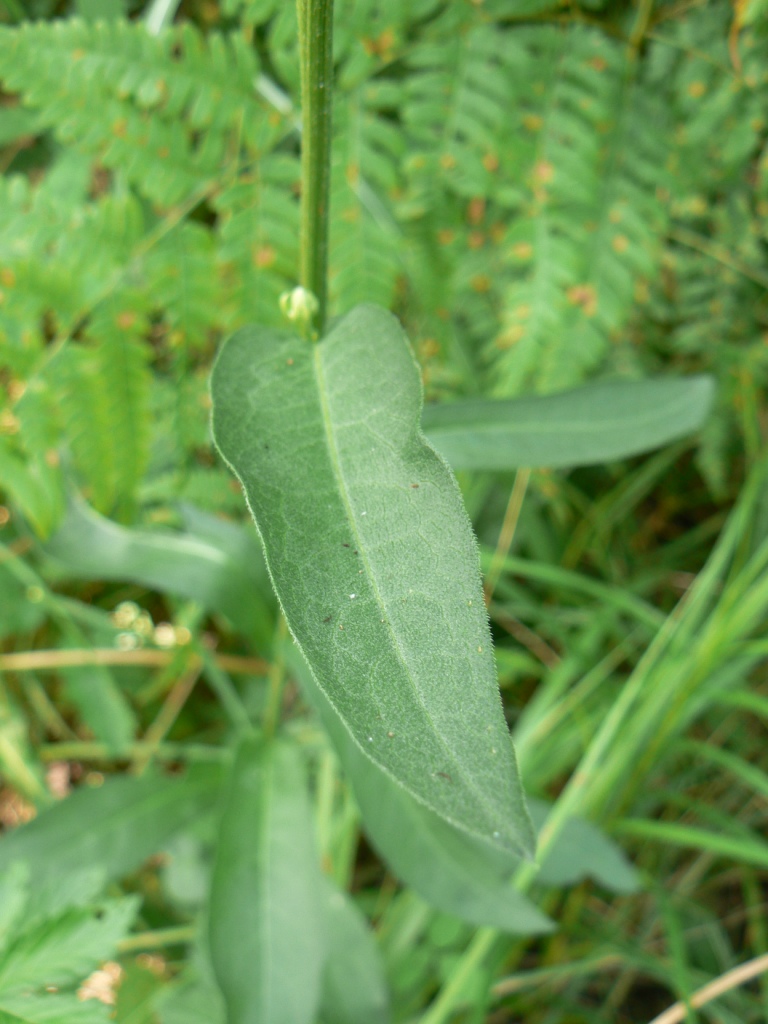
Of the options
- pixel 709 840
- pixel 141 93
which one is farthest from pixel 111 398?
pixel 709 840

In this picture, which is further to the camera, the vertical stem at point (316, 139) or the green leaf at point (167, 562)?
the green leaf at point (167, 562)

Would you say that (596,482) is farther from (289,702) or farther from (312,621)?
(312,621)

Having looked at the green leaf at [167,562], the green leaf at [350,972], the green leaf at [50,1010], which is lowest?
the green leaf at [350,972]

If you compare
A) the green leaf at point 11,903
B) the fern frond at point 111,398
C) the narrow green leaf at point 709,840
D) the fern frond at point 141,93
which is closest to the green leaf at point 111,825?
the green leaf at point 11,903

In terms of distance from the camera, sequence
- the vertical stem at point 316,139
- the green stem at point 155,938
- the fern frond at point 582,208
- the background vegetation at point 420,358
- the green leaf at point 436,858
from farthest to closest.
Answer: the green stem at point 155,938 → the fern frond at point 582,208 → the background vegetation at point 420,358 → the green leaf at point 436,858 → the vertical stem at point 316,139

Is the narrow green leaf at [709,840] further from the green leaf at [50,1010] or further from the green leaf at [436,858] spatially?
the green leaf at [50,1010]

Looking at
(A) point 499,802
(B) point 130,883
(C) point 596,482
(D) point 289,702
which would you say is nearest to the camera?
(A) point 499,802

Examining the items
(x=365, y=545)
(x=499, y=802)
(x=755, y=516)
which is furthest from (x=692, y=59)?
(x=499, y=802)
